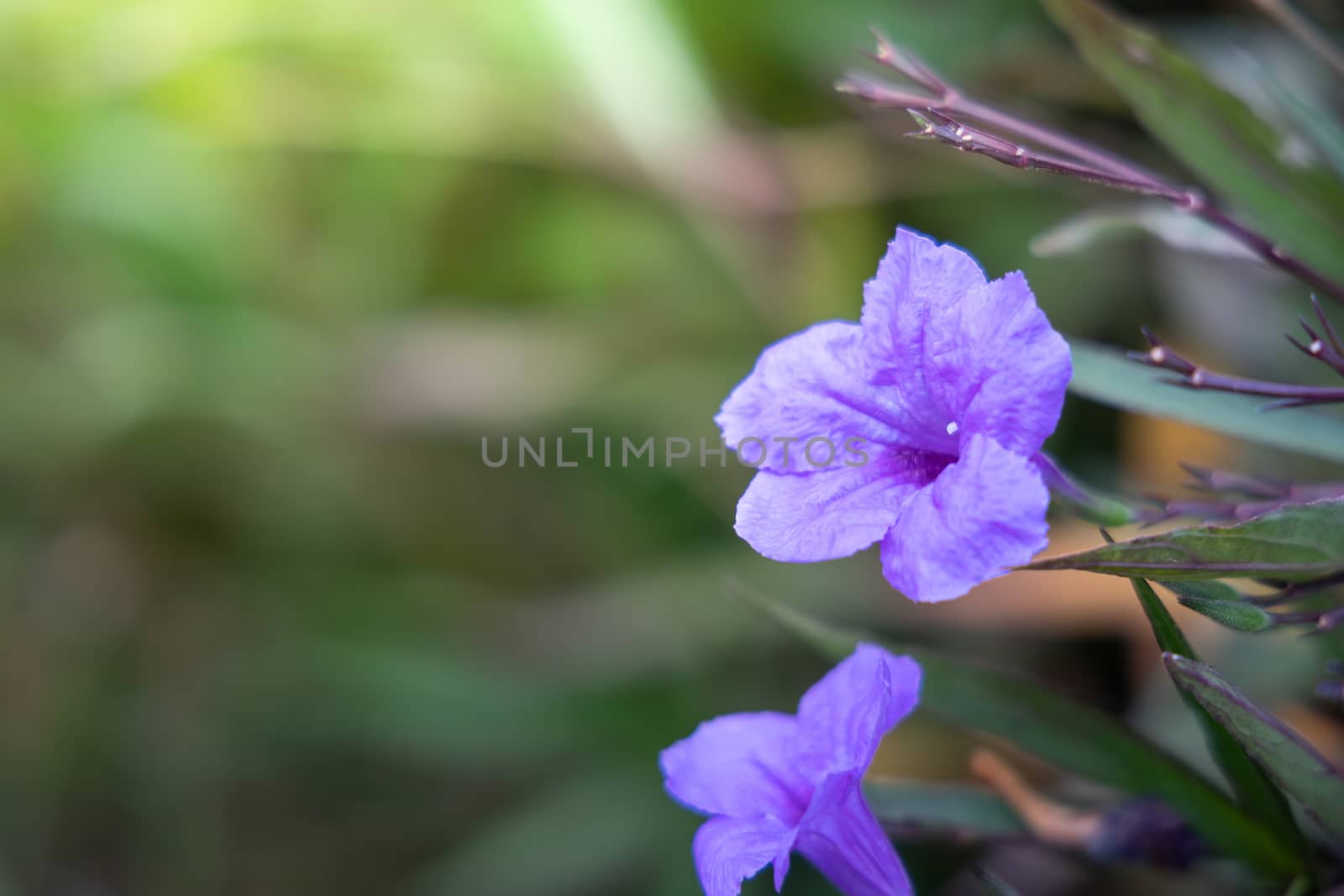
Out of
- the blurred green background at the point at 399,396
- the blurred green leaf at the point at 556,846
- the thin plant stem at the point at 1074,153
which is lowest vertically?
the blurred green leaf at the point at 556,846

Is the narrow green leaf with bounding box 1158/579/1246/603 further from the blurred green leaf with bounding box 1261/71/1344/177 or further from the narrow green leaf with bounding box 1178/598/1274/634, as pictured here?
the blurred green leaf with bounding box 1261/71/1344/177

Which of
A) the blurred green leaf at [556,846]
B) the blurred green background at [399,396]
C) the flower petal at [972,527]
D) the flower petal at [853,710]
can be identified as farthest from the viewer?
the blurred green background at [399,396]

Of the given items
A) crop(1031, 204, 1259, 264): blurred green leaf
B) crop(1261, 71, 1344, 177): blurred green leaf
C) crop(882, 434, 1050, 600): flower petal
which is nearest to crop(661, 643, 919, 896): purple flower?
crop(882, 434, 1050, 600): flower petal

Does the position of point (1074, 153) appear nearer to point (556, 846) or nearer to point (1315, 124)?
point (1315, 124)

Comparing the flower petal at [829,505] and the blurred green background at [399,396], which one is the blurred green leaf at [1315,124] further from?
the blurred green background at [399,396]

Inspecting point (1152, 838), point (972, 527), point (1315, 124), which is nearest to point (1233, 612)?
point (972, 527)

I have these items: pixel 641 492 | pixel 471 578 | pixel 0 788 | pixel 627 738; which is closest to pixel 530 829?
pixel 627 738

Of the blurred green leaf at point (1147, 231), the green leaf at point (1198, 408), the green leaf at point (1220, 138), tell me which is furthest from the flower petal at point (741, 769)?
the green leaf at point (1220, 138)
